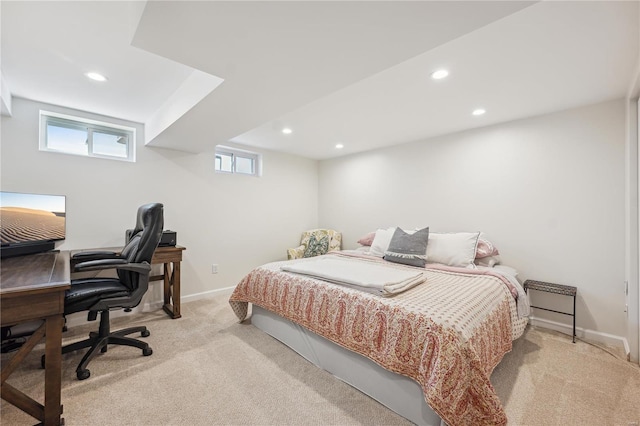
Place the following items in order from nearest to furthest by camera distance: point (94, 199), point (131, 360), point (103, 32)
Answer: point (103, 32) → point (131, 360) → point (94, 199)

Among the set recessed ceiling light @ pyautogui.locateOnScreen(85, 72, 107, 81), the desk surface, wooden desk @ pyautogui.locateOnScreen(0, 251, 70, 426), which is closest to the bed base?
wooden desk @ pyautogui.locateOnScreen(0, 251, 70, 426)

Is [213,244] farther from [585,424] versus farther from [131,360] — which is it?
[585,424]

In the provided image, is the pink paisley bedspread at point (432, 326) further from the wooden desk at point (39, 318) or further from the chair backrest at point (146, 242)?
the wooden desk at point (39, 318)

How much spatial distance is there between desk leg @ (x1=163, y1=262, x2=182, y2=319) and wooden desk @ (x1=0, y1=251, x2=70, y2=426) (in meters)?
1.42

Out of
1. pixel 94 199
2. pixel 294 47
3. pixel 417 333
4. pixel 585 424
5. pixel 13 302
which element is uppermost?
pixel 294 47

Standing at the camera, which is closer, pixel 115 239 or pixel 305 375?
pixel 305 375

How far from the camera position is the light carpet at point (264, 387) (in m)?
1.53

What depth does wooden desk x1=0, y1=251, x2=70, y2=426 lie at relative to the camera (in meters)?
1.25

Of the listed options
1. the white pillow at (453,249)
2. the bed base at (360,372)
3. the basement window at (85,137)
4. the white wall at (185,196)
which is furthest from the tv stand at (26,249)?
the white pillow at (453,249)

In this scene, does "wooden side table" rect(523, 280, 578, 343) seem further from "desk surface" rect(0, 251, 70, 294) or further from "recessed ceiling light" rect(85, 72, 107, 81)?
"recessed ceiling light" rect(85, 72, 107, 81)

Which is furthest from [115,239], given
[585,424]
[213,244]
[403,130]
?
[585,424]

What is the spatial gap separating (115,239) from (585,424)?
4.17m

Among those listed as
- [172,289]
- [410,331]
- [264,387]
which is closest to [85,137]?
[172,289]

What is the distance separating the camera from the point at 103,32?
5.25 feet
